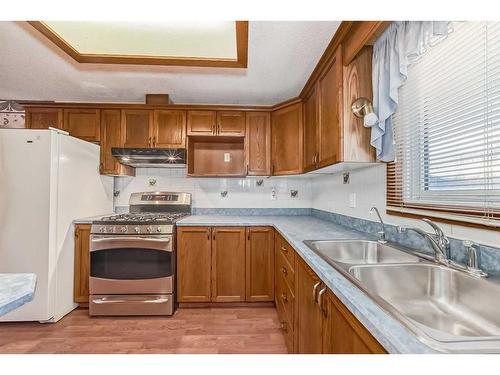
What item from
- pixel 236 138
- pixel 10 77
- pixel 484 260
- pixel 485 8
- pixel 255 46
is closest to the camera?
pixel 485 8

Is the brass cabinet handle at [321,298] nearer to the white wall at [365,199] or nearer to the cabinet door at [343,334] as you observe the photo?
the cabinet door at [343,334]

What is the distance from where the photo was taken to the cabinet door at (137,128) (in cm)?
281

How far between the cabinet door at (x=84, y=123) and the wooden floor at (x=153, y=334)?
185 cm

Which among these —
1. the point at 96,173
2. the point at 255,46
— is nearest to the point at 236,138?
the point at 255,46

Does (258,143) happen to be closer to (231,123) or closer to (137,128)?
(231,123)

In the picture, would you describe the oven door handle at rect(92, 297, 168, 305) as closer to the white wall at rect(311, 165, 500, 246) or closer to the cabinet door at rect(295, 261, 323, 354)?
the cabinet door at rect(295, 261, 323, 354)

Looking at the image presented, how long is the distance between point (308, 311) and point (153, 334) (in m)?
1.49

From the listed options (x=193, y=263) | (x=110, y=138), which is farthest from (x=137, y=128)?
(x=193, y=263)

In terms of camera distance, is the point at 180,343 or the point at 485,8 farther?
the point at 180,343

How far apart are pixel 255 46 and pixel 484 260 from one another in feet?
5.91

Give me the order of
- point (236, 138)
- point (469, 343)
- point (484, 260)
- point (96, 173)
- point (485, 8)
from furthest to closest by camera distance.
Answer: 1. point (236, 138)
2. point (96, 173)
3. point (484, 260)
4. point (485, 8)
5. point (469, 343)
